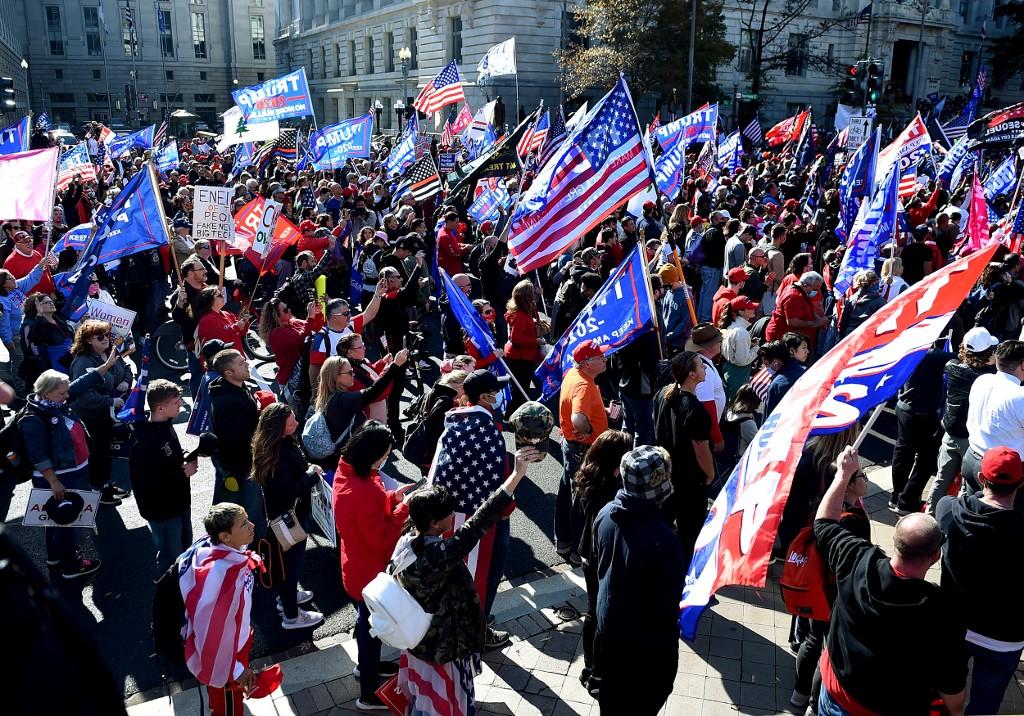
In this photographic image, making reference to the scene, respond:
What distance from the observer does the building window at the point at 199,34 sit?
3391 inches

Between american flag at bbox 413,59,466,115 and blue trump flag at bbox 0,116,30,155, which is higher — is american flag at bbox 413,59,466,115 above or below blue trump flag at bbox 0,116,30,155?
above

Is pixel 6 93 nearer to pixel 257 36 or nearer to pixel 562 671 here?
pixel 562 671

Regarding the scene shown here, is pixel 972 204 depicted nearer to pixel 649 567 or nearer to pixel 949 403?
pixel 949 403

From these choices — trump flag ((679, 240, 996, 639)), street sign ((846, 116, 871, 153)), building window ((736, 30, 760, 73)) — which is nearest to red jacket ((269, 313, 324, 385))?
trump flag ((679, 240, 996, 639))

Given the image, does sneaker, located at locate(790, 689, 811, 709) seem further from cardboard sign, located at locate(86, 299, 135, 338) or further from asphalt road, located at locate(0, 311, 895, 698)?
cardboard sign, located at locate(86, 299, 135, 338)

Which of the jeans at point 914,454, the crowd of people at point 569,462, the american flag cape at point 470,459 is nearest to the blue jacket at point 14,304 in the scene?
the crowd of people at point 569,462

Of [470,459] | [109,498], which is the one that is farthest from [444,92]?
[470,459]

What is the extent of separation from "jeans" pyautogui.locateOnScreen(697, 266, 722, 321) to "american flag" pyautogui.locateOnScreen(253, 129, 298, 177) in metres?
15.4

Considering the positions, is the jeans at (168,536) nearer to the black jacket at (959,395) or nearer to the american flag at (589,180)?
the american flag at (589,180)

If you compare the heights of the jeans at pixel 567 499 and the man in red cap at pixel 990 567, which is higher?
the man in red cap at pixel 990 567

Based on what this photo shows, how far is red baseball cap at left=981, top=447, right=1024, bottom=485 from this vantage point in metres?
3.83

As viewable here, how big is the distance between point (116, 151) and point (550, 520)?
2204 cm

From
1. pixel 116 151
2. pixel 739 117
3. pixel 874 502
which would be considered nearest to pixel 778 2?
pixel 739 117

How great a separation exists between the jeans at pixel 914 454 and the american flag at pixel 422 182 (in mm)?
7949
